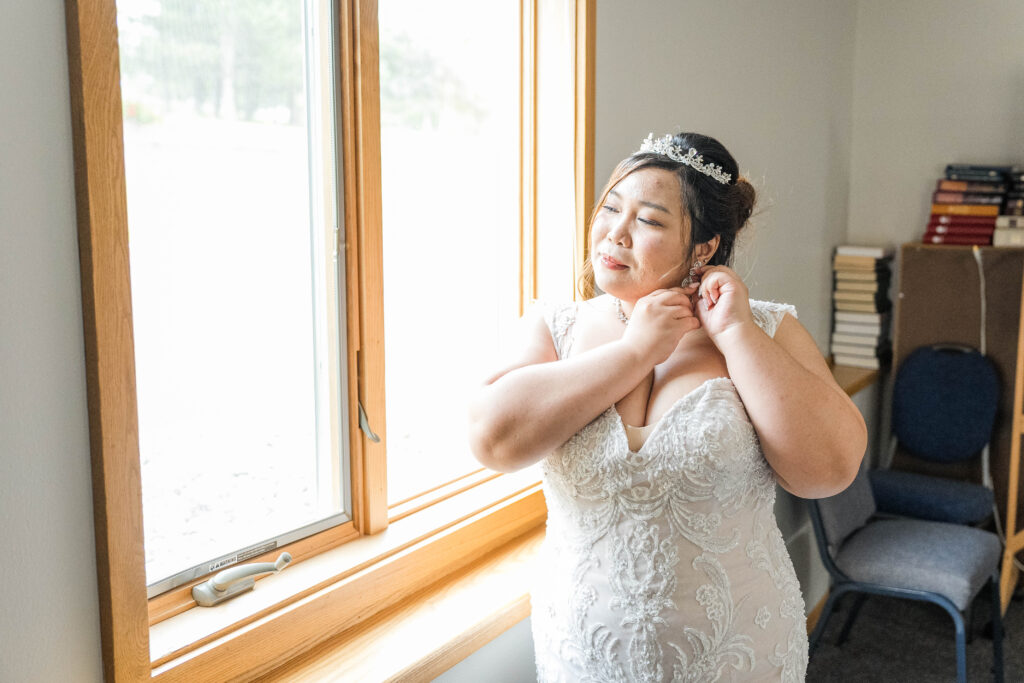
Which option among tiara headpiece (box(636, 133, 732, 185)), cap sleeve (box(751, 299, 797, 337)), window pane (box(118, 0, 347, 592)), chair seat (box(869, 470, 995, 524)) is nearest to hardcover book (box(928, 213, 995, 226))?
chair seat (box(869, 470, 995, 524))

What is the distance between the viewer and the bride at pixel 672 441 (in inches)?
52.5

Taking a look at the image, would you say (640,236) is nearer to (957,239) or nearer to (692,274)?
(692,274)

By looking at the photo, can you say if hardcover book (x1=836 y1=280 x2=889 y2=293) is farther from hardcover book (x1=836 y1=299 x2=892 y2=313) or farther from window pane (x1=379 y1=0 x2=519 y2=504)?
window pane (x1=379 y1=0 x2=519 y2=504)

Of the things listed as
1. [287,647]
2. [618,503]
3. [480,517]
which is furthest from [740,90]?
[287,647]

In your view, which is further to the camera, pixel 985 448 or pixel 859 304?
pixel 859 304

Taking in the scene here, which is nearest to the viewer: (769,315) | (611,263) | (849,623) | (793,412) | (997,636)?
(793,412)

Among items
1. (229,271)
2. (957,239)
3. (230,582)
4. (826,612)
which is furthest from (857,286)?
(230,582)

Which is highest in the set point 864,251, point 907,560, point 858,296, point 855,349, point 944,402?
point 864,251

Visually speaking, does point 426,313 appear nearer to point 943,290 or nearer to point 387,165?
point 387,165

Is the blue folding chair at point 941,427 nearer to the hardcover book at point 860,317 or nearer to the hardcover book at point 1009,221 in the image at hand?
the hardcover book at point 860,317

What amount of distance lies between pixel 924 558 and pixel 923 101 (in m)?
2.27

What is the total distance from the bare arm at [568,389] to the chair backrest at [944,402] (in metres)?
2.92

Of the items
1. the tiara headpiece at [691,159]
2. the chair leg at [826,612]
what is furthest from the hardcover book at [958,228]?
the tiara headpiece at [691,159]

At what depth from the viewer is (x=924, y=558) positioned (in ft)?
9.70
